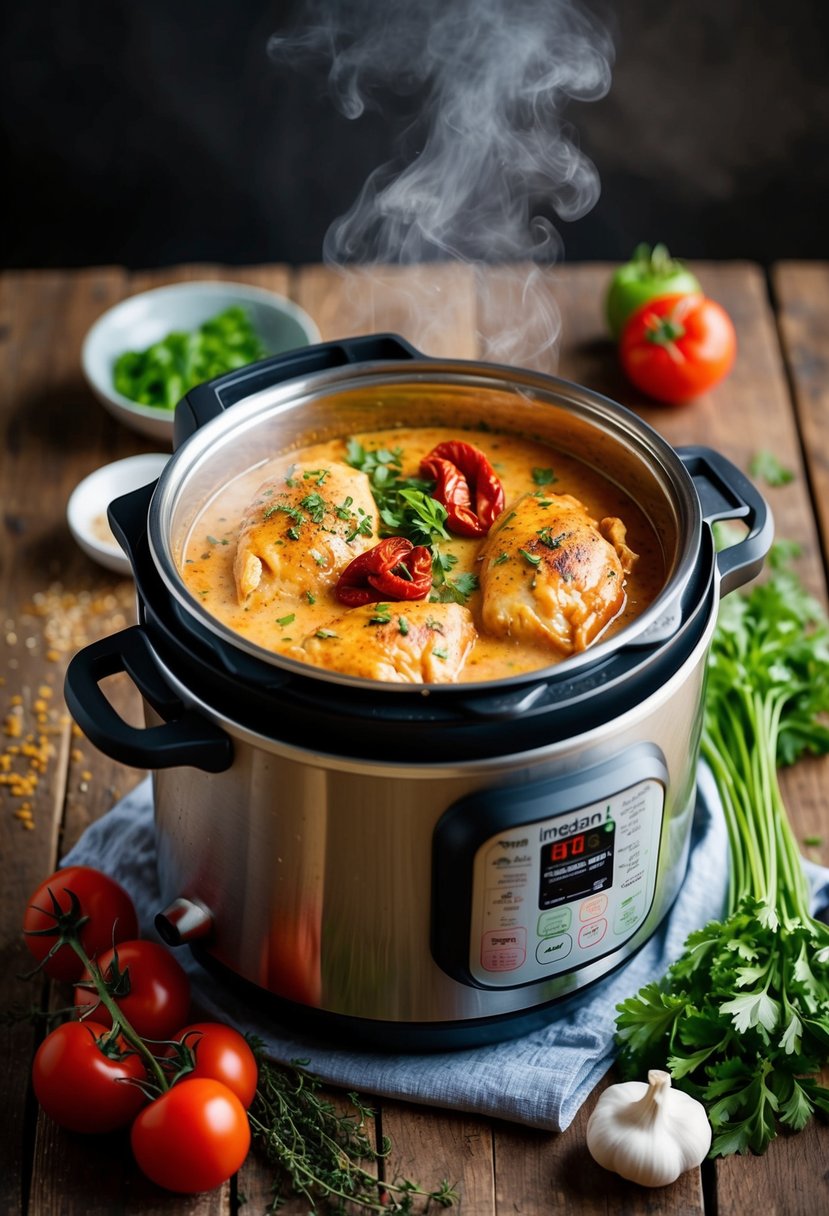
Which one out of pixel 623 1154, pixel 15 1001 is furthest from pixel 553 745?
pixel 15 1001

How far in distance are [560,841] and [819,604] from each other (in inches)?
62.4

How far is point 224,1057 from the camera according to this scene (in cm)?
234

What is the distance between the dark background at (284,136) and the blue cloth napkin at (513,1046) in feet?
12.2

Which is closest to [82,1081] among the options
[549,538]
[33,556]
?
[549,538]

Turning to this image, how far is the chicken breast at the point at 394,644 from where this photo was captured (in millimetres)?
2254

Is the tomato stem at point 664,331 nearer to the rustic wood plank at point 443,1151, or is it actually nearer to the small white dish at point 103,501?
the small white dish at point 103,501

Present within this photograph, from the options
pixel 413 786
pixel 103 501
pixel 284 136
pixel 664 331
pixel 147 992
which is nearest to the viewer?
pixel 413 786

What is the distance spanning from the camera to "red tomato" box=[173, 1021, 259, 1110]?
2.32m

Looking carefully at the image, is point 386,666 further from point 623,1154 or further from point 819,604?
point 819,604

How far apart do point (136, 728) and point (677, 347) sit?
239 cm

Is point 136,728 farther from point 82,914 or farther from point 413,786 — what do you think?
point 82,914

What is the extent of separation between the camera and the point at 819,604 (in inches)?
138

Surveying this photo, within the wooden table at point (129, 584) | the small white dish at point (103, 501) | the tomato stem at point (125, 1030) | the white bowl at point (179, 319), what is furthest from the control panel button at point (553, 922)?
the white bowl at point (179, 319)

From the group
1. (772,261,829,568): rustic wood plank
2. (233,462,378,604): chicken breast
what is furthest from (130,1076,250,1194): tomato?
(772,261,829,568): rustic wood plank
